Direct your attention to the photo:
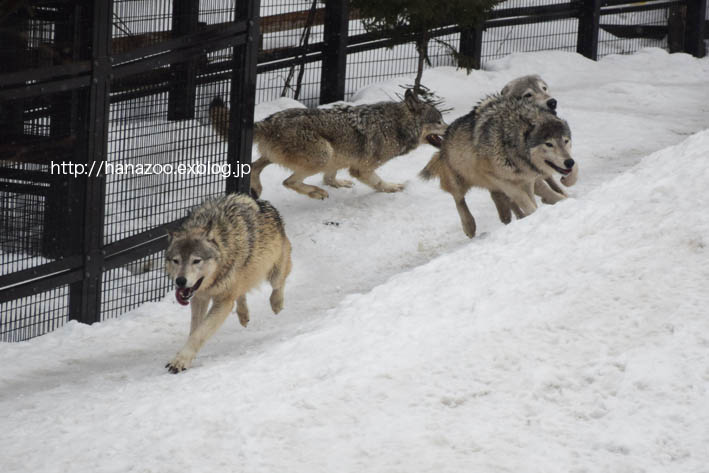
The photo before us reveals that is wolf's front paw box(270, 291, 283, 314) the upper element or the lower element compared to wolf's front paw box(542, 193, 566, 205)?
lower

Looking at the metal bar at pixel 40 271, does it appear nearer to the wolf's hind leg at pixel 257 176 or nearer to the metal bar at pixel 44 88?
the metal bar at pixel 44 88

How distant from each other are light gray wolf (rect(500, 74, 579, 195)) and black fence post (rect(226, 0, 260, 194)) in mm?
3004

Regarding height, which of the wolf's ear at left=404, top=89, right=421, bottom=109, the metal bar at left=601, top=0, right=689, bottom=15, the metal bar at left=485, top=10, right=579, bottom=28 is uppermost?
the metal bar at left=601, top=0, right=689, bottom=15

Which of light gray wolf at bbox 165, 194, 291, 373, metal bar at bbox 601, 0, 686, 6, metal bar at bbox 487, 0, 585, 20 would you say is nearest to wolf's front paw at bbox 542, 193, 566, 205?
light gray wolf at bbox 165, 194, 291, 373

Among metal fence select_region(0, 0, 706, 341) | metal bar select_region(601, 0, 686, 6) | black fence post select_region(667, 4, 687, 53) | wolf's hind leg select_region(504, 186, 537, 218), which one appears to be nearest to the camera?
metal fence select_region(0, 0, 706, 341)

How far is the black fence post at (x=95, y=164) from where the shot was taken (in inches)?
323

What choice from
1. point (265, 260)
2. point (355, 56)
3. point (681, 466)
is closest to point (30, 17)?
point (265, 260)

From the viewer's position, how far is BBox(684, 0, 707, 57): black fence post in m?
19.2

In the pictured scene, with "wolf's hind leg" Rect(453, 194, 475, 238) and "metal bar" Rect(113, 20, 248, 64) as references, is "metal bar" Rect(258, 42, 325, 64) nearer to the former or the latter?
"metal bar" Rect(113, 20, 248, 64)

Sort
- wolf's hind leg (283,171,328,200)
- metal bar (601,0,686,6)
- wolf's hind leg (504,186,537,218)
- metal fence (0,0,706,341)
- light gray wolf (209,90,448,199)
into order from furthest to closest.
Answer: metal bar (601,0,686,6)
wolf's hind leg (283,171,328,200)
light gray wolf (209,90,448,199)
wolf's hind leg (504,186,537,218)
metal fence (0,0,706,341)

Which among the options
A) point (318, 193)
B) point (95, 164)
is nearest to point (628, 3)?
point (318, 193)

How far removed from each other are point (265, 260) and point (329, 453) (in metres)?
3.24

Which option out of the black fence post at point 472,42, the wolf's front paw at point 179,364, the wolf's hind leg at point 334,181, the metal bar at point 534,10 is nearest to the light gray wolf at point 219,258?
the wolf's front paw at point 179,364

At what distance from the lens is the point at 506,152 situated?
9.57 m
